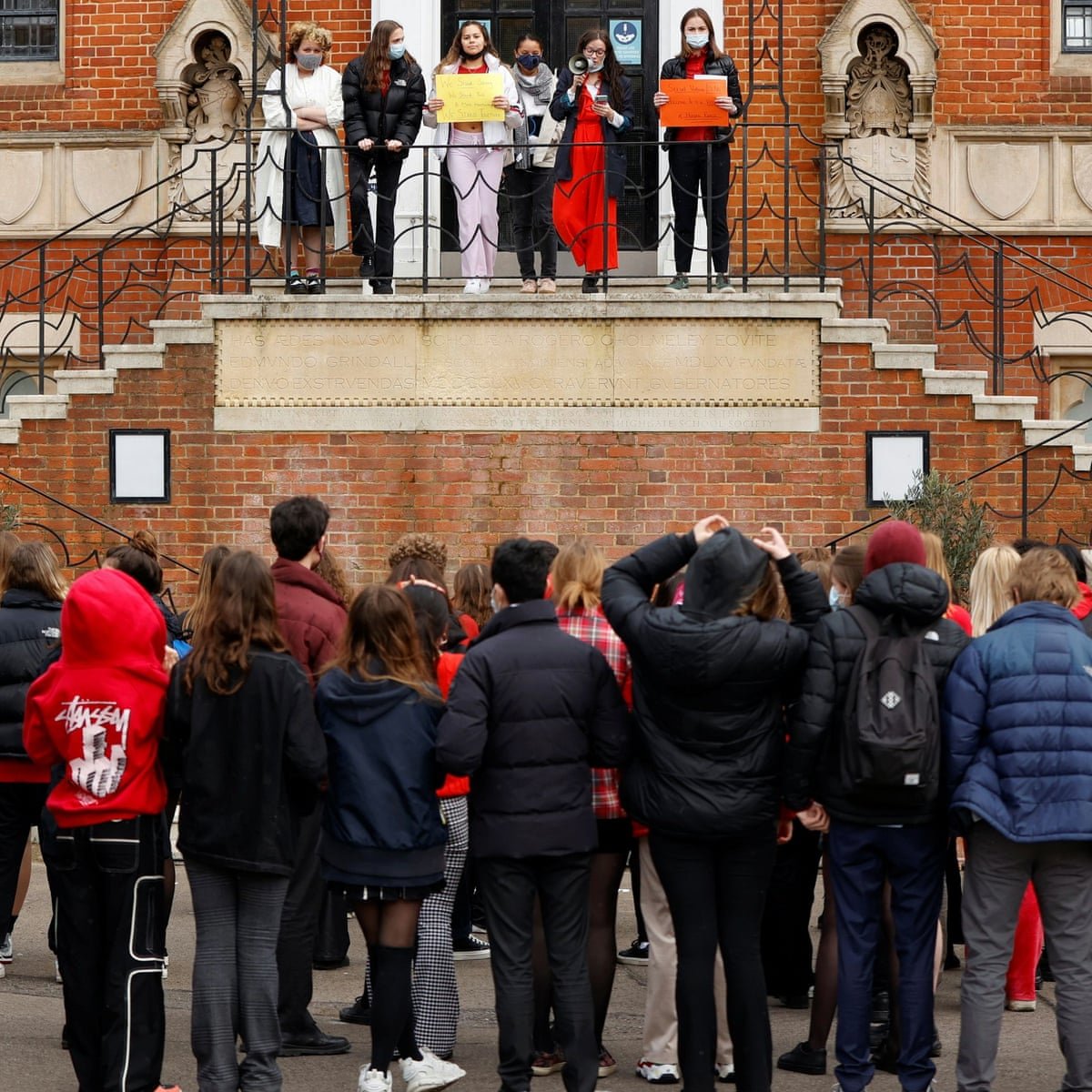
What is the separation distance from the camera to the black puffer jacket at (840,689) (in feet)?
20.2

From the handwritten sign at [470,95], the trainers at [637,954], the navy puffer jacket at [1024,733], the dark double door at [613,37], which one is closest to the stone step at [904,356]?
the handwritten sign at [470,95]

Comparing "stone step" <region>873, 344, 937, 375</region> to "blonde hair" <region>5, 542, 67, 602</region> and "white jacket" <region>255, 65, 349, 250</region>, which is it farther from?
"blonde hair" <region>5, 542, 67, 602</region>

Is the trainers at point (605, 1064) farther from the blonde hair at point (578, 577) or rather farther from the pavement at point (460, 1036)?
the blonde hair at point (578, 577)

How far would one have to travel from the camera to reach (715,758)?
6.13 metres

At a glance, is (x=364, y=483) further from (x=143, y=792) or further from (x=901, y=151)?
(x=143, y=792)

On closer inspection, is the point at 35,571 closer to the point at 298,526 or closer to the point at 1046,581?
the point at 298,526

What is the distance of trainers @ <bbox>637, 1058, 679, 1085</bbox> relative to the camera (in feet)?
22.3

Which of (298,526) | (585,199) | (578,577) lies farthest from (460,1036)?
(585,199)

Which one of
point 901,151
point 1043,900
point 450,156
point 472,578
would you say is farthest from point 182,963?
point 901,151

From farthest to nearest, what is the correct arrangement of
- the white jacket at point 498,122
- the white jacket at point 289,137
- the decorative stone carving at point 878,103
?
the decorative stone carving at point 878,103
the white jacket at point 289,137
the white jacket at point 498,122

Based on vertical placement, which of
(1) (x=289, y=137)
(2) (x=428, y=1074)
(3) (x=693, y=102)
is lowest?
(2) (x=428, y=1074)

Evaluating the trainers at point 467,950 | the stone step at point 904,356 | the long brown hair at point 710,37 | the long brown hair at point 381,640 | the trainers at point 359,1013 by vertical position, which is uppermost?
the long brown hair at point 710,37

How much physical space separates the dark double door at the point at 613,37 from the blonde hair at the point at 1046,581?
956cm

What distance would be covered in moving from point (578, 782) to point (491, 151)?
8.11 m
